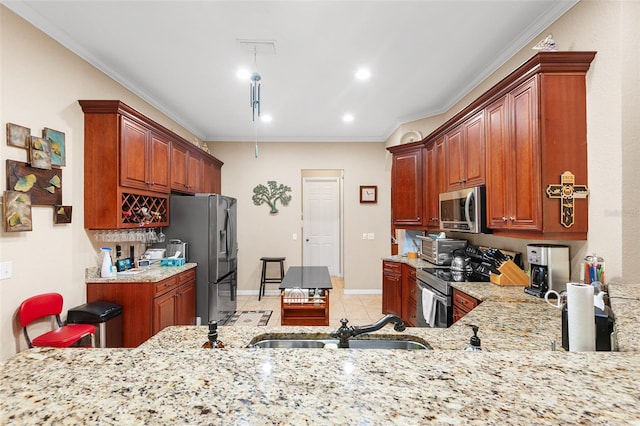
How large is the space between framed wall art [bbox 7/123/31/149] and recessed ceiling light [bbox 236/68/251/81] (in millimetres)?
1845

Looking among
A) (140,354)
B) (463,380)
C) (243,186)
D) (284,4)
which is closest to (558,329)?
(463,380)

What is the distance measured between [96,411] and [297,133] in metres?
5.08

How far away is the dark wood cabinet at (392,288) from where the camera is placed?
12.6 feet

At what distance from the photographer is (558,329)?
1.46 meters

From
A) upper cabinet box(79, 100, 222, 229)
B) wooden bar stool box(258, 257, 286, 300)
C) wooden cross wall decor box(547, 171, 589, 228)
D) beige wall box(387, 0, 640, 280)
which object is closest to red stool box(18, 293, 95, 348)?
upper cabinet box(79, 100, 222, 229)

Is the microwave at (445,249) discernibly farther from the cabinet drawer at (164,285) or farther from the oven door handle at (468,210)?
the cabinet drawer at (164,285)

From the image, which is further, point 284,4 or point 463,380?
point 284,4

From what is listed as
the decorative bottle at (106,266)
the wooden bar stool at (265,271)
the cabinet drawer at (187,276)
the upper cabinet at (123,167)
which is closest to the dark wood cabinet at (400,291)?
the wooden bar stool at (265,271)

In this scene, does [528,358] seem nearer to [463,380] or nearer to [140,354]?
[463,380]

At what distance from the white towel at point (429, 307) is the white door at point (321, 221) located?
3943mm

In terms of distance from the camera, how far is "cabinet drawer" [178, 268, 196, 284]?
3267 mm

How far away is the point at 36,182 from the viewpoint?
2.22 metres

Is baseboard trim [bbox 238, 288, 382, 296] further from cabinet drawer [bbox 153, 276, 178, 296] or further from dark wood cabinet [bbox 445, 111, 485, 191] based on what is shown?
dark wood cabinet [bbox 445, 111, 485, 191]

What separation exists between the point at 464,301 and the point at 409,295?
1.31m
